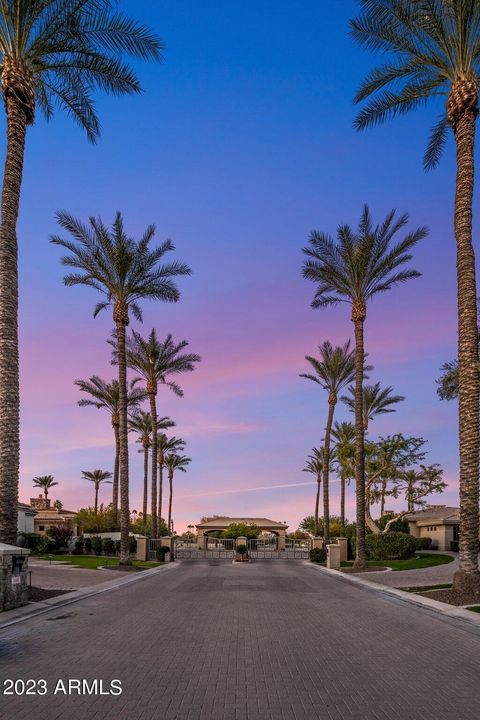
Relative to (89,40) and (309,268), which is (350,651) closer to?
(89,40)

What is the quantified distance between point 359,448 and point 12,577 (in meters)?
21.3

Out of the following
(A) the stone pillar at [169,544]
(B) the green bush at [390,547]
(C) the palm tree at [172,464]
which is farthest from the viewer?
(C) the palm tree at [172,464]

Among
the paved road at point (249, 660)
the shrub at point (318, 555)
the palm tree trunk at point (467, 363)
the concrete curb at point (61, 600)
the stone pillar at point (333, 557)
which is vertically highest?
the palm tree trunk at point (467, 363)

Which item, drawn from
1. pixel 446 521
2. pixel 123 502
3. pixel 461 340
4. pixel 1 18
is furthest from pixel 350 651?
pixel 446 521

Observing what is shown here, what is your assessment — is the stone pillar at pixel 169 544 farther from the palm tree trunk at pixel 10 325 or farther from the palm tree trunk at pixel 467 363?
the palm tree trunk at pixel 467 363

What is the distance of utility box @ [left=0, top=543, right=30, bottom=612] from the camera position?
13919 mm

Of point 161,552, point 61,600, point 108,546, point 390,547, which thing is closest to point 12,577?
point 61,600

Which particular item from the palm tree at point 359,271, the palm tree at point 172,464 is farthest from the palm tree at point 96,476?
the palm tree at point 359,271

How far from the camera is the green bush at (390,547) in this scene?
1583 inches

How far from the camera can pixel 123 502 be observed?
33500 millimetres

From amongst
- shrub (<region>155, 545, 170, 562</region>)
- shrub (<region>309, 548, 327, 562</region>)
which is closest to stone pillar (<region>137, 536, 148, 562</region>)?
shrub (<region>155, 545, 170, 562</region>)

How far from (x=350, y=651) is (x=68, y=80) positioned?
19007 millimetres

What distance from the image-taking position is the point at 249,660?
935 cm

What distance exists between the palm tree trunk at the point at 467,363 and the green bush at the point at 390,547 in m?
23.2
